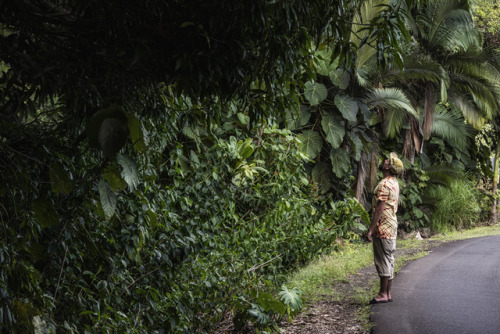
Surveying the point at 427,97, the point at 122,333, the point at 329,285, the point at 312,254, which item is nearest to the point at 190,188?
the point at 122,333

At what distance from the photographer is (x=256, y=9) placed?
3.26m

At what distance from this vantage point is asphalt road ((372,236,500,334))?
6.12m

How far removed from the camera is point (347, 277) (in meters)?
9.10

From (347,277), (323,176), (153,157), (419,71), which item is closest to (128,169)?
(153,157)

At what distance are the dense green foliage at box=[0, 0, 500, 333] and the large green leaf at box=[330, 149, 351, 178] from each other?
337 cm

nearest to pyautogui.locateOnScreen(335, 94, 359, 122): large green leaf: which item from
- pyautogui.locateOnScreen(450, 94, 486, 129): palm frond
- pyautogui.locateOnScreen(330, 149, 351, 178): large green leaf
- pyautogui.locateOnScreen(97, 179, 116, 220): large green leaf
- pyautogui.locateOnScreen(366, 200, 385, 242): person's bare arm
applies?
pyautogui.locateOnScreen(330, 149, 351, 178): large green leaf

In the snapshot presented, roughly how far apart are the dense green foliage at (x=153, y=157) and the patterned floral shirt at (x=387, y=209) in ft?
4.64

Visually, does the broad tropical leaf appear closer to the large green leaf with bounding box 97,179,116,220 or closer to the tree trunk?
the tree trunk

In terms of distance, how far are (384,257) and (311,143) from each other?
19.0 feet

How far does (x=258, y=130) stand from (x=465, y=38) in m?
9.41

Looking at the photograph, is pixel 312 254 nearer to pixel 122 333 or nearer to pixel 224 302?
pixel 224 302

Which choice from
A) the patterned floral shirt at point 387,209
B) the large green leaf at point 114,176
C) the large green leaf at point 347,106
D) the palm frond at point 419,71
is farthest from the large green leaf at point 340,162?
the large green leaf at point 114,176

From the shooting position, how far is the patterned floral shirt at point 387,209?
24.0ft

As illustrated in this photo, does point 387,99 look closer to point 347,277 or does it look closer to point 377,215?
point 347,277
